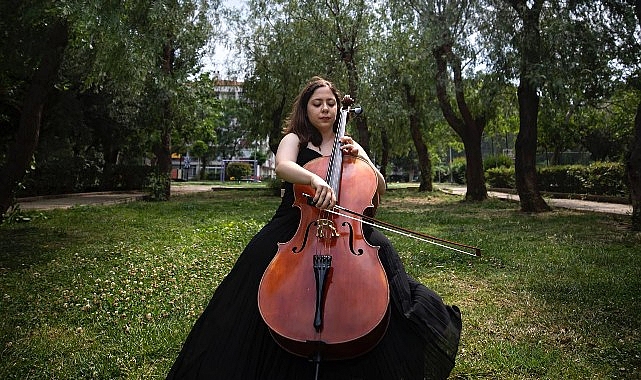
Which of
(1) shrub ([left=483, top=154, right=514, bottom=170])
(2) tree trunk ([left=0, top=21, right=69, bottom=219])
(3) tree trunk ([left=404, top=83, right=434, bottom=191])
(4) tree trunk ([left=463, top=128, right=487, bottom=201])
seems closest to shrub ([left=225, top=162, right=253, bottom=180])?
(1) shrub ([left=483, top=154, right=514, bottom=170])

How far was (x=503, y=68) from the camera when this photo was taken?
1184 cm

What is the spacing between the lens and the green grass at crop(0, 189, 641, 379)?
2.95 m

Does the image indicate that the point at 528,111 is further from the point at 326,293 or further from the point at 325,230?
the point at 326,293

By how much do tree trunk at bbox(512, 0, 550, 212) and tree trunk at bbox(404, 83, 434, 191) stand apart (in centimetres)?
798

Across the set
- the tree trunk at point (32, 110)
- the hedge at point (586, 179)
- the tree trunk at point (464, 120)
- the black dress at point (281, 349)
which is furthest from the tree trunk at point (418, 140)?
the black dress at point (281, 349)

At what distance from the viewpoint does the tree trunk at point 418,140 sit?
22.1 m

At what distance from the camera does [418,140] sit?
23828mm

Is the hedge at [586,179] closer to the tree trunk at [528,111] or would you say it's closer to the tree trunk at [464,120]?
the tree trunk at [464,120]

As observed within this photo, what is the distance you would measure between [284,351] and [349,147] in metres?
1.07

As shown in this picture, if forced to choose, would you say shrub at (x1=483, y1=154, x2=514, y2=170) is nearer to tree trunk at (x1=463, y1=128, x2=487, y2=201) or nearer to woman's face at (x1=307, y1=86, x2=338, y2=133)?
tree trunk at (x1=463, y1=128, x2=487, y2=201)

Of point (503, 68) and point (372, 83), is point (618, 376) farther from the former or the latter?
point (372, 83)

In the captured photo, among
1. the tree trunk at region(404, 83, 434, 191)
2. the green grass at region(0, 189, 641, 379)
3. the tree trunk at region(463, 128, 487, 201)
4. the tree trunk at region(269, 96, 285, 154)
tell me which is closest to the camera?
the green grass at region(0, 189, 641, 379)

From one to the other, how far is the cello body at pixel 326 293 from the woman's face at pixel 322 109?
0.68 meters

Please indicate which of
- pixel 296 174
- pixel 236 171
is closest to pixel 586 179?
pixel 296 174
